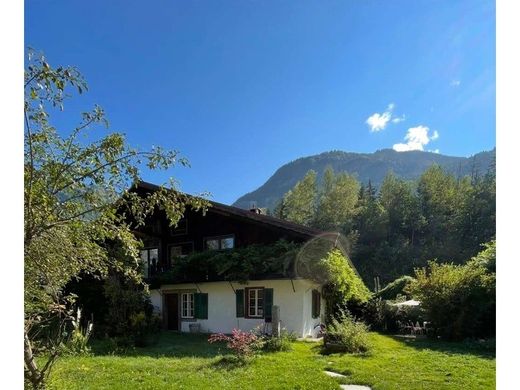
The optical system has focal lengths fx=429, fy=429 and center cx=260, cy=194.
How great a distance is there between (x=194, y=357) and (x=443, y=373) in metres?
5.27

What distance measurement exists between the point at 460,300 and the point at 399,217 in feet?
136

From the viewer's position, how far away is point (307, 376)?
24.9 ft

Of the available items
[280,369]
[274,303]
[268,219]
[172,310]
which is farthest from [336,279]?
[172,310]

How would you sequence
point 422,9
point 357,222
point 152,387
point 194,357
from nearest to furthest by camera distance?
point 422,9
point 152,387
point 194,357
point 357,222

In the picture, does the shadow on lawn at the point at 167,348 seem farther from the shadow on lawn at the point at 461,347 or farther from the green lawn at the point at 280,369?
the shadow on lawn at the point at 461,347

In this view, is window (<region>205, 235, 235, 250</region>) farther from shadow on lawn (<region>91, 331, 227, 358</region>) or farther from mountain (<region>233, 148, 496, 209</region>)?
mountain (<region>233, 148, 496, 209</region>)

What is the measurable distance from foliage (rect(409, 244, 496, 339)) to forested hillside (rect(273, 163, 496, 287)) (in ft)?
109

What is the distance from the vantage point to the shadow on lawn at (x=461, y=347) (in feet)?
34.5

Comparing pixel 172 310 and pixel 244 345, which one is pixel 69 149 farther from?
pixel 172 310

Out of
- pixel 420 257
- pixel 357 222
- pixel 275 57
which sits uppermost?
pixel 275 57

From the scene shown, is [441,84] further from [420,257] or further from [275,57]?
[420,257]

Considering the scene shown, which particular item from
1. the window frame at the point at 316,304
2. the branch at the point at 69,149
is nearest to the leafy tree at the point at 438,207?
the window frame at the point at 316,304

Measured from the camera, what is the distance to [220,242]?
1770 centimetres
